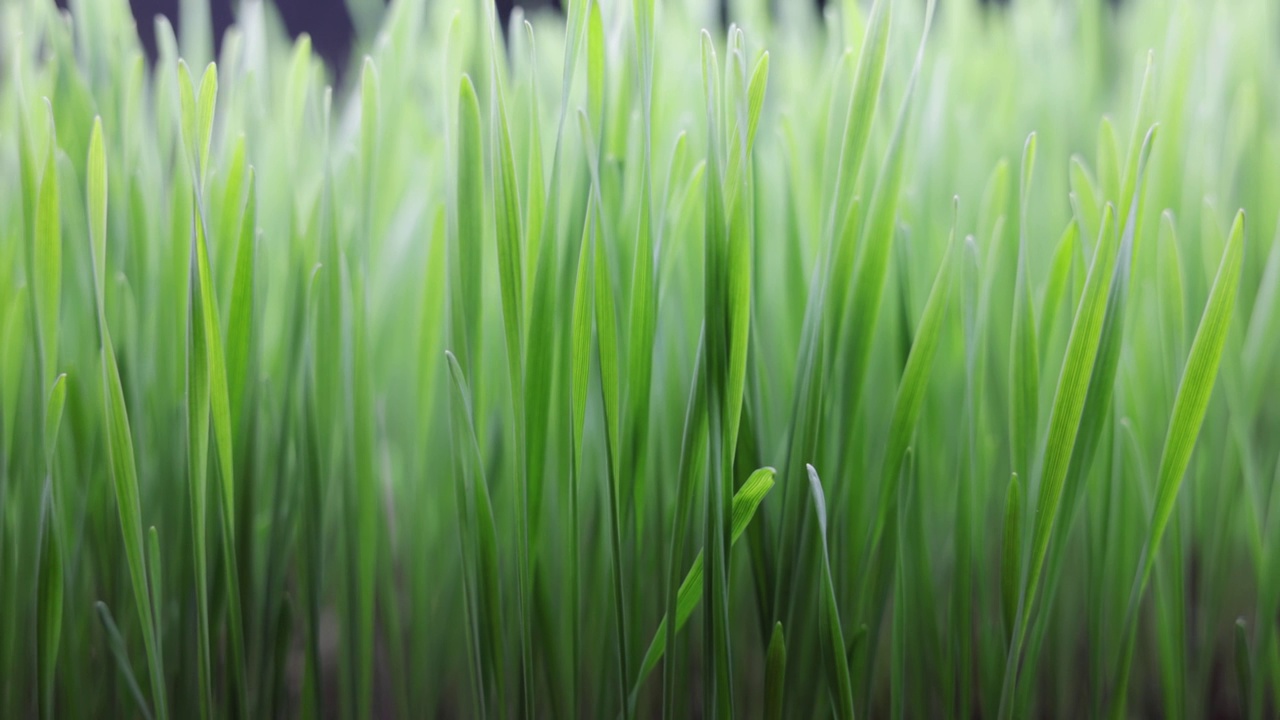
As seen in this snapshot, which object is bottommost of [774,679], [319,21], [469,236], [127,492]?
[774,679]

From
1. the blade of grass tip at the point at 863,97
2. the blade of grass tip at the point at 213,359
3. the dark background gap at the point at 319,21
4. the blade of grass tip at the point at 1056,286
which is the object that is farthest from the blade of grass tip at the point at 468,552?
the dark background gap at the point at 319,21

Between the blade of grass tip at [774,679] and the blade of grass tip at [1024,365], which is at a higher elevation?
the blade of grass tip at [1024,365]

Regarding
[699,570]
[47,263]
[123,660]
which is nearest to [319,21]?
[47,263]

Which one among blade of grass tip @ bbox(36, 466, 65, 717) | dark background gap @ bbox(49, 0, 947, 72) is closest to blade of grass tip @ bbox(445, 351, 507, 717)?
blade of grass tip @ bbox(36, 466, 65, 717)

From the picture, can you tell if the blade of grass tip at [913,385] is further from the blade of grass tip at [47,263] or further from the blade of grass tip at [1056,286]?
the blade of grass tip at [47,263]

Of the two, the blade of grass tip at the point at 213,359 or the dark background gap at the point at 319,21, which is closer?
the blade of grass tip at the point at 213,359

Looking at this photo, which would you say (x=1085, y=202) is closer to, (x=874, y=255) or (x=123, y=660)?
(x=874, y=255)

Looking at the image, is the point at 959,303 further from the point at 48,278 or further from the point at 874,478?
the point at 48,278

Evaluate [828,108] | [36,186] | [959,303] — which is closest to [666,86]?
[828,108]
